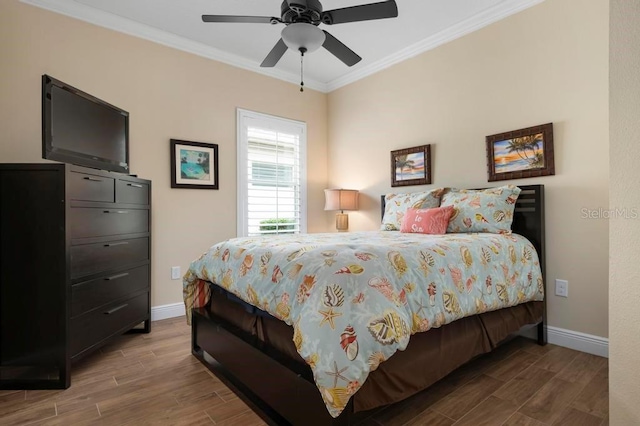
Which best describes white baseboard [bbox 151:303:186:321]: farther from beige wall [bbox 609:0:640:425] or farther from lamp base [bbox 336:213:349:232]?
beige wall [bbox 609:0:640:425]

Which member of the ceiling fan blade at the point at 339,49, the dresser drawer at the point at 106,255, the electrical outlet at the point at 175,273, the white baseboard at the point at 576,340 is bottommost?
the white baseboard at the point at 576,340

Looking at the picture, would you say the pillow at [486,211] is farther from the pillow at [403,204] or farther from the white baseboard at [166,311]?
the white baseboard at [166,311]

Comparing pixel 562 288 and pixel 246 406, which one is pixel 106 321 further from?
pixel 562 288

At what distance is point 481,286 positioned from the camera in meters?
1.96

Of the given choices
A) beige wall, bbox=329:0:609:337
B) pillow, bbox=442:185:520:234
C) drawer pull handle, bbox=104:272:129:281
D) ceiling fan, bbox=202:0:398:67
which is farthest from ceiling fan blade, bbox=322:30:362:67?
drawer pull handle, bbox=104:272:129:281

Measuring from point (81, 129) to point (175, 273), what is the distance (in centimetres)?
162

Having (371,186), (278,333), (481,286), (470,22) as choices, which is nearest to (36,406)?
(278,333)

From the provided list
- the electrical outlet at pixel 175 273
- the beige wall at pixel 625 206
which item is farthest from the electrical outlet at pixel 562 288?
the electrical outlet at pixel 175 273

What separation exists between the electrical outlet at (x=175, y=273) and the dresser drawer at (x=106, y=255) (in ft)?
1.75

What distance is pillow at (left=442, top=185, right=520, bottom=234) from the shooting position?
2.58 metres

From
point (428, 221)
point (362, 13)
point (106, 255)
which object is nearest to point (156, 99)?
point (106, 255)

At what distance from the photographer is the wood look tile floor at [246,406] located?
1.64 metres

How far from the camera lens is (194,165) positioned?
3525mm

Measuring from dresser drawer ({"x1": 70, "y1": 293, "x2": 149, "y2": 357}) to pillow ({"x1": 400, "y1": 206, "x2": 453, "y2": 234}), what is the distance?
2.29 m
